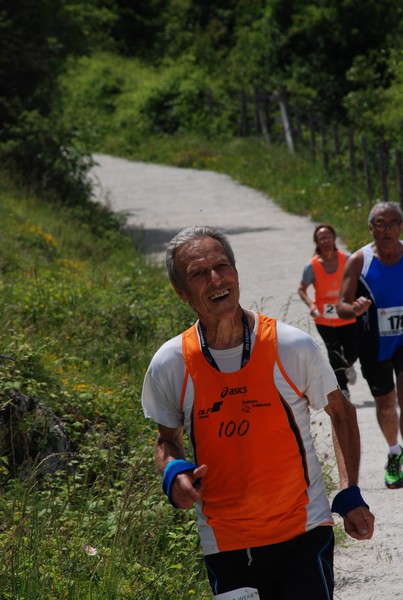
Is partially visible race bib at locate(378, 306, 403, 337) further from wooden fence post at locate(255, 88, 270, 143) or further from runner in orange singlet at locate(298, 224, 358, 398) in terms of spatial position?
wooden fence post at locate(255, 88, 270, 143)

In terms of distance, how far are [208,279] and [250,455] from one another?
1.88 ft

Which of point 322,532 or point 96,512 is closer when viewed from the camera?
point 322,532

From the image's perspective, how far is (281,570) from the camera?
3.55m

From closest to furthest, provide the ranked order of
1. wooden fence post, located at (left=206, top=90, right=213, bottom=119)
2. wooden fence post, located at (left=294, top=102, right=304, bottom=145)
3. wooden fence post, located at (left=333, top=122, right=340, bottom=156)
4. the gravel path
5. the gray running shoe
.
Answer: the gravel path < the gray running shoe < wooden fence post, located at (left=333, top=122, right=340, bottom=156) < wooden fence post, located at (left=294, top=102, right=304, bottom=145) < wooden fence post, located at (left=206, top=90, right=213, bottom=119)

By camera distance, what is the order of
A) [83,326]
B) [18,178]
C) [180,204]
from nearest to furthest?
[83,326], [18,178], [180,204]

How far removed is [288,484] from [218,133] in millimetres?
34977

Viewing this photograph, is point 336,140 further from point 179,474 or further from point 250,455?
point 179,474

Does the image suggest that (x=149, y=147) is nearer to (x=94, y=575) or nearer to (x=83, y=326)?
(x=83, y=326)

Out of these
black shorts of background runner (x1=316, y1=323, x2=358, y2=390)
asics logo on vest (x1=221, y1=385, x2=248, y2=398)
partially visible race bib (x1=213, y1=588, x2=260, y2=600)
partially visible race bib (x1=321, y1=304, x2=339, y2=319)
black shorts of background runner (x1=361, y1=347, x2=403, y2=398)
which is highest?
asics logo on vest (x1=221, y1=385, x2=248, y2=398)

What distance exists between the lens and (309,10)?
28281 mm

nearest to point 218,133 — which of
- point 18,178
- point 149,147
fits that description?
point 149,147

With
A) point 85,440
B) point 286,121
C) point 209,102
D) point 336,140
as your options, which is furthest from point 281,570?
point 209,102

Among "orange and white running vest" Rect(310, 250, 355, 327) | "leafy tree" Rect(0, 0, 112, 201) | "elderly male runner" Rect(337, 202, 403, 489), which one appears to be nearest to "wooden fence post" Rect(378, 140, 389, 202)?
"leafy tree" Rect(0, 0, 112, 201)

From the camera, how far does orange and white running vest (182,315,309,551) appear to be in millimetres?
3533
